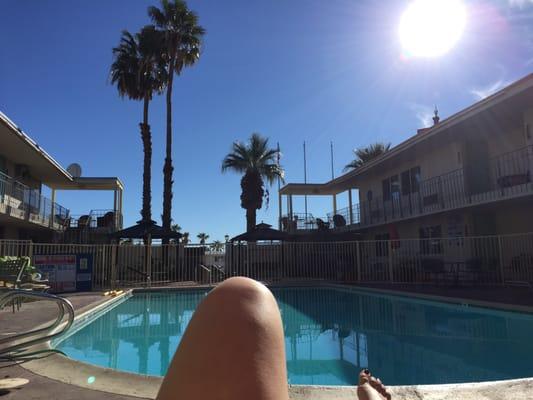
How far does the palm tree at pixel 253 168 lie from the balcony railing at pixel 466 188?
8.24 metres

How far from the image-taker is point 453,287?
48.0 ft

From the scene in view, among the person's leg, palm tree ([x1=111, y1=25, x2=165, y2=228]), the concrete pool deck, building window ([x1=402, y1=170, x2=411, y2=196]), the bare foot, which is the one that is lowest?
the concrete pool deck

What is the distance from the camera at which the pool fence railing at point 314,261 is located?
51.1ft

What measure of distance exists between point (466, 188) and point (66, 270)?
14544mm

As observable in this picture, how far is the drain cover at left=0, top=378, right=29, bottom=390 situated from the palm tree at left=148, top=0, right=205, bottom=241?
795 inches

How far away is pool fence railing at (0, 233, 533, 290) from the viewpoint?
15570 millimetres

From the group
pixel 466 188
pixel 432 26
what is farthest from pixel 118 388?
pixel 466 188

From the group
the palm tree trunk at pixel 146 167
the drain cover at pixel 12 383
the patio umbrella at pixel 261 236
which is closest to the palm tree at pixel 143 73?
the palm tree trunk at pixel 146 167

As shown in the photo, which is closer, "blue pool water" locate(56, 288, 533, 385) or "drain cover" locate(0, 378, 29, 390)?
"drain cover" locate(0, 378, 29, 390)

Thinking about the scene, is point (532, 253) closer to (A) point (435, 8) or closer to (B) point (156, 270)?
(A) point (435, 8)

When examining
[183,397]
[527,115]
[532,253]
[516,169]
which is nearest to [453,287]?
[532,253]

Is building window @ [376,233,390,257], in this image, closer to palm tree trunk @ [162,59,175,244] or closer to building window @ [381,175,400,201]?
building window @ [381,175,400,201]

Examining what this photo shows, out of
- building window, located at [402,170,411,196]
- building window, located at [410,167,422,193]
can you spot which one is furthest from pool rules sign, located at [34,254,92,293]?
building window, located at [402,170,411,196]

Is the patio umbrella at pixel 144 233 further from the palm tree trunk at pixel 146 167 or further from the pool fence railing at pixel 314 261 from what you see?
the palm tree trunk at pixel 146 167
